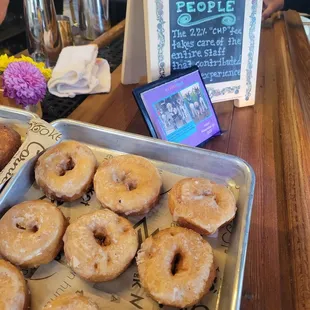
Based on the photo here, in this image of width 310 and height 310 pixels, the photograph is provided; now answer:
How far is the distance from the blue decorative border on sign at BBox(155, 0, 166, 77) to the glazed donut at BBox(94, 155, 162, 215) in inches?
16.6

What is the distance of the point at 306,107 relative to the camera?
4.44ft

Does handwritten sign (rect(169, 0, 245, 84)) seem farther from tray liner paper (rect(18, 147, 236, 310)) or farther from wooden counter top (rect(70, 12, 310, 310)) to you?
tray liner paper (rect(18, 147, 236, 310))

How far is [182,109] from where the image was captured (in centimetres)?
118

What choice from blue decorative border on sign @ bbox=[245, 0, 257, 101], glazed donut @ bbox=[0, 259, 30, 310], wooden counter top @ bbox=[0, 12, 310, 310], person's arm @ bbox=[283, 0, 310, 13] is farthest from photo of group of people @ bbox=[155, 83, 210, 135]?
person's arm @ bbox=[283, 0, 310, 13]

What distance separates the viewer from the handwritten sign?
1.22 metres

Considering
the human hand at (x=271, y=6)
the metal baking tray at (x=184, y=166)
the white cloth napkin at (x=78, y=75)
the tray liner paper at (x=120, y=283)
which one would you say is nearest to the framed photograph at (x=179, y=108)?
the metal baking tray at (x=184, y=166)

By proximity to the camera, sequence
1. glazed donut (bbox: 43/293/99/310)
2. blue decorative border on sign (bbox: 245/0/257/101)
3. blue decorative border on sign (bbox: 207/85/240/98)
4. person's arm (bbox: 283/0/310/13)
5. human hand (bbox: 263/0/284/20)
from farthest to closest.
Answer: person's arm (bbox: 283/0/310/13)
human hand (bbox: 263/0/284/20)
blue decorative border on sign (bbox: 207/85/240/98)
blue decorative border on sign (bbox: 245/0/257/101)
glazed donut (bbox: 43/293/99/310)

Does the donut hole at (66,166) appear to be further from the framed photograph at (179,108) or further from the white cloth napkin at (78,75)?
the white cloth napkin at (78,75)

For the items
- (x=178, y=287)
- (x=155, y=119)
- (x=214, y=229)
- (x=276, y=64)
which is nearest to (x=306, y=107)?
(x=276, y=64)

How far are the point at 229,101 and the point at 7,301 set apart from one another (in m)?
1.11

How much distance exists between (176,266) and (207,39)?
86 centimetres

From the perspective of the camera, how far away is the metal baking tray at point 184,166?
784 mm

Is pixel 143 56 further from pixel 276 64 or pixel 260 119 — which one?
pixel 276 64

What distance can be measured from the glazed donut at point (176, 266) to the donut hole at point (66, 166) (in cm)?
34
